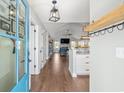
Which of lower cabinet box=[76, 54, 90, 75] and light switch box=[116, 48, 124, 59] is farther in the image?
lower cabinet box=[76, 54, 90, 75]

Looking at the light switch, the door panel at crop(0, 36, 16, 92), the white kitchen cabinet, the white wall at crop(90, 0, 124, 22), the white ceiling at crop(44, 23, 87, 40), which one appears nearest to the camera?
the light switch

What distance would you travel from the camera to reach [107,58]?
2043 mm

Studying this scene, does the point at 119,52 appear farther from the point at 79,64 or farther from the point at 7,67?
the point at 79,64

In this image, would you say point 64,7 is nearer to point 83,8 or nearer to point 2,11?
point 83,8

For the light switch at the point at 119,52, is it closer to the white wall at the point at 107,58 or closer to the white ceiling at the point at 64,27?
the white wall at the point at 107,58

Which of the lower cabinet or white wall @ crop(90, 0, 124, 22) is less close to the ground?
white wall @ crop(90, 0, 124, 22)

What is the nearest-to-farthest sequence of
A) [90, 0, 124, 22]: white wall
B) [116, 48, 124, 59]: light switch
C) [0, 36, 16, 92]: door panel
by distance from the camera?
[116, 48, 124, 59]: light switch → [0, 36, 16, 92]: door panel → [90, 0, 124, 22]: white wall

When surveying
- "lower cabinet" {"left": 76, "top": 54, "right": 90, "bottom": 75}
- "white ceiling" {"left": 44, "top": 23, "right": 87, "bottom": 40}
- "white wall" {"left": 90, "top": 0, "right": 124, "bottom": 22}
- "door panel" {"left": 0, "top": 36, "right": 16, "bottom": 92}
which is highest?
"white ceiling" {"left": 44, "top": 23, "right": 87, "bottom": 40}

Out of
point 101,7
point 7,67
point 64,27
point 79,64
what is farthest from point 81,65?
point 64,27

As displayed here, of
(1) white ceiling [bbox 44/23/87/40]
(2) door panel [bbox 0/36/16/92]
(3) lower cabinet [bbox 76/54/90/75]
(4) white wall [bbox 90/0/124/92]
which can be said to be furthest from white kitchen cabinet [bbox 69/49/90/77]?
(2) door panel [bbox 0/36/16/92]

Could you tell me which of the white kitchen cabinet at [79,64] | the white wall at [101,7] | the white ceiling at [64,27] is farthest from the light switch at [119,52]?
the white ceiling at [64,27]

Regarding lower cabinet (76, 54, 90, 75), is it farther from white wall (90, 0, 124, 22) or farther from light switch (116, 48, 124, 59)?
light switch (116, 48, 124, 59)

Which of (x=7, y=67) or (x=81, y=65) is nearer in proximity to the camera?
(x=7, y=67)

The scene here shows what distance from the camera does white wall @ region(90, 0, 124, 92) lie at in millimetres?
1693
